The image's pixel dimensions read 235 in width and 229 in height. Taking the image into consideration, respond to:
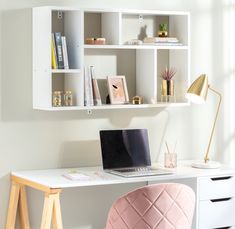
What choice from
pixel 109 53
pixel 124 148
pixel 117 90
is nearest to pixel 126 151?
pixel 124 148

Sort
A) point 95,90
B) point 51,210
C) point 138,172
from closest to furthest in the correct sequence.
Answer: point 51,210 < point 138,172 < point 95,90

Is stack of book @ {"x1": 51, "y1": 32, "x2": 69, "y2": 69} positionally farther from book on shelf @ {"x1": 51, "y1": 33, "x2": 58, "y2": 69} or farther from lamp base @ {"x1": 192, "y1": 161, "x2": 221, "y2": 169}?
lamp base @ {"x1": 192, "y1": 161, "x2": 221, "y2": 169}

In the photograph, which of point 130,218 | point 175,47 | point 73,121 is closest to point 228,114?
point 175,47

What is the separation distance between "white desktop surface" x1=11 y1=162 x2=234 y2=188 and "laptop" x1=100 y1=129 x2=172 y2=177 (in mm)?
86

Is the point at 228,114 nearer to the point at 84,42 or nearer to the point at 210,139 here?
the point at 210,139

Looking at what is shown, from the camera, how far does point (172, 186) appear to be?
3.77 meters

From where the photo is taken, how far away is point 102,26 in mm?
4523

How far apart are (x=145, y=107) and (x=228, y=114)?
83 centimetres

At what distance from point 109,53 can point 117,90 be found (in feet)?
0.89

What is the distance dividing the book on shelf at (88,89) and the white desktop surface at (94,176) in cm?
43

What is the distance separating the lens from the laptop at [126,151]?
172 inches

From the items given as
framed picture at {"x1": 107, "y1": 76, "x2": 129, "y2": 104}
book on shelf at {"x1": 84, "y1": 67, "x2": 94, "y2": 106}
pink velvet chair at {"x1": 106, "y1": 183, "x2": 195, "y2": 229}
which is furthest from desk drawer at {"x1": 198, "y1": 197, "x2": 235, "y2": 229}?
book on shelf at {"x1": 84, "y1": 67, "x2": 94, "y2": 106}

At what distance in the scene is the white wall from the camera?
14.0 ft

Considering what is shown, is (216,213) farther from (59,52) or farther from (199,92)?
(59,52)
